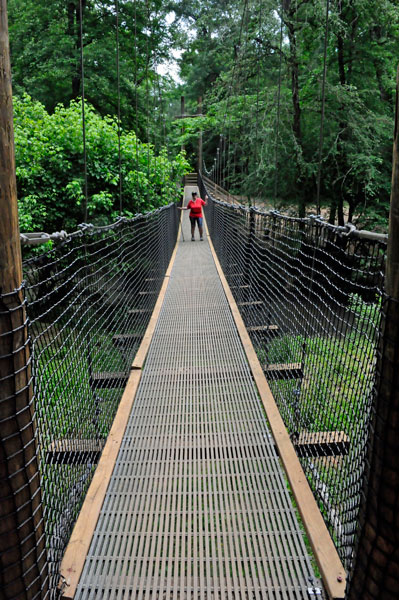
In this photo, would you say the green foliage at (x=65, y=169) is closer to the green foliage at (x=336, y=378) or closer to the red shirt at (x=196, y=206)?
the red shirt at (x=196, y=206)

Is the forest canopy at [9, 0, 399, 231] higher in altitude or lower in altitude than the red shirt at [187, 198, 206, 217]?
higher

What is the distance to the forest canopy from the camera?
6891 millimetres

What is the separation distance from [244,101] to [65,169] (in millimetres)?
4809

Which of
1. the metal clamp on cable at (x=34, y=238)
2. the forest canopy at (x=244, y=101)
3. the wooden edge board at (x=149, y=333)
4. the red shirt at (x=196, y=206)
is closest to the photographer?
the metal clamp on cable at (x=34, y=238)

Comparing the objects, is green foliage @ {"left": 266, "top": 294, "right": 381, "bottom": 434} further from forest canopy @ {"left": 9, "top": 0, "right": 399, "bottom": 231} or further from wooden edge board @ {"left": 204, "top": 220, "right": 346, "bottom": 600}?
forest canopy @ {"left": 9, "top": 0, "right": 399, "bottom": 231}

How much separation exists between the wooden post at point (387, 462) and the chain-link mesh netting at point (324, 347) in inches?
4.7

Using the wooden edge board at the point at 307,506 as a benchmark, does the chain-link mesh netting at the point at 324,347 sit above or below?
above

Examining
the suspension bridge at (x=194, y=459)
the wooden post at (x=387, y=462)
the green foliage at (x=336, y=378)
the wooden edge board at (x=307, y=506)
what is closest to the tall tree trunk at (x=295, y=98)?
the green foliage at (x=336, y=378)

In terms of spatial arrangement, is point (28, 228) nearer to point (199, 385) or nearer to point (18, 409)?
point (199, 385)

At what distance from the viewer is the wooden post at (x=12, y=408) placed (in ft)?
A: 3.10

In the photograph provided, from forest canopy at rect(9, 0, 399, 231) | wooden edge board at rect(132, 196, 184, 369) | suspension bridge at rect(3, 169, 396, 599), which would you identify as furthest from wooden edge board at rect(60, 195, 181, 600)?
forest canopy at rect(9, 0, 399, 231)

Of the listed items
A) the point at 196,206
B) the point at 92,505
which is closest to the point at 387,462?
the point at 92,505

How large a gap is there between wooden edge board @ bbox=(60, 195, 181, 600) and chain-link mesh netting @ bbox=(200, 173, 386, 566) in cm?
73

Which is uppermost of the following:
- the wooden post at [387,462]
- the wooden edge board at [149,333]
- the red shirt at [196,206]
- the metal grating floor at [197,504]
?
the red shirt at [196,206]
